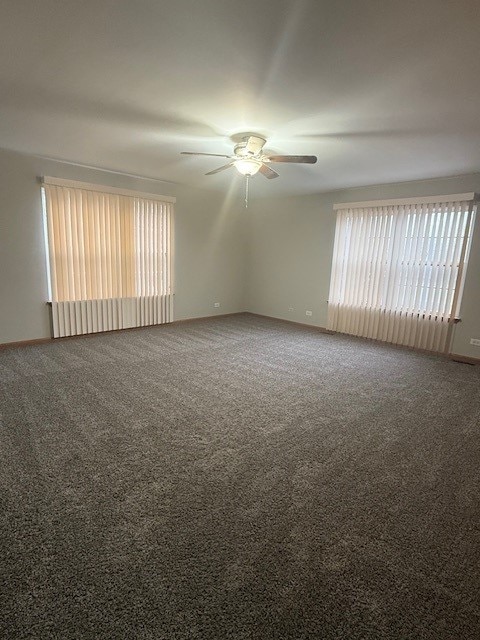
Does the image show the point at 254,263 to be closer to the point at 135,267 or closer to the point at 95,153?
the point at 135,267

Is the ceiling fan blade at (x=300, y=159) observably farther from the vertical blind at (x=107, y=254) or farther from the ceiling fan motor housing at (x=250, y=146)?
the vertical blind at (x=107, y=254)

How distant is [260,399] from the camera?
320cm

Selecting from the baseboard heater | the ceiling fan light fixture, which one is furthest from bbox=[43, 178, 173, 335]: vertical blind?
the ceiling fan light fixture

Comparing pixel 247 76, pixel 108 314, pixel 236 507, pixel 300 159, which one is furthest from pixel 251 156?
pixel 108 314

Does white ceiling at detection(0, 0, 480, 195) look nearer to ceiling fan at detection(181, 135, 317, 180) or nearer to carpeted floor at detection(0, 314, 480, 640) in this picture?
ceiling fan at detection(181, 135, 317, 180)

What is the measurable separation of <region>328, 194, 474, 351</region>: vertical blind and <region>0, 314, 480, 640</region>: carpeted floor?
1.63 meters

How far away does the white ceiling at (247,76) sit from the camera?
1.69 m

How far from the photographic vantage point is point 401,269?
511 cm

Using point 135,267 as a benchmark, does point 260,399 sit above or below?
below

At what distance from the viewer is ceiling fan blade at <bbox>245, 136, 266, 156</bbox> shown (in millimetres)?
3273

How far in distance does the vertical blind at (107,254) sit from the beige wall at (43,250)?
0.18m

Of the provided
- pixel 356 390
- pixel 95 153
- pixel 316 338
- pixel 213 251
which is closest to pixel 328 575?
pixel 356 390

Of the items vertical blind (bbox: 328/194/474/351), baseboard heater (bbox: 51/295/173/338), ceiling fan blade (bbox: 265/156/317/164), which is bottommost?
baseboard heater (bbox: 51/295/173/338)

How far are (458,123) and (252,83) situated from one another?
183cm
